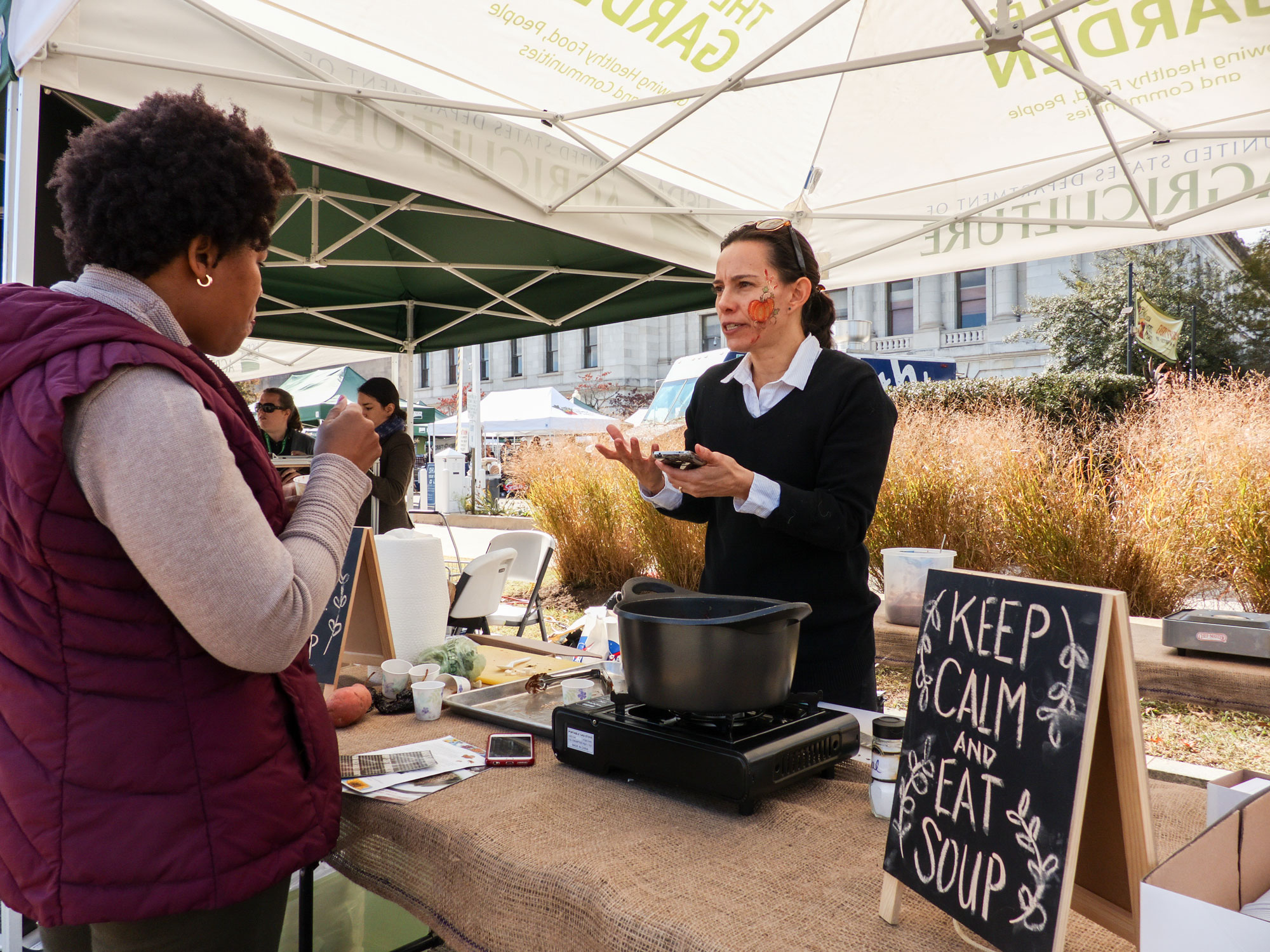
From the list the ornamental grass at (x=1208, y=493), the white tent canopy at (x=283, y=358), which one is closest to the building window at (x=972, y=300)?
the ornamental grass at (x=1208, y=493)

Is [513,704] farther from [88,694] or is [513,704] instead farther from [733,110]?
[733,110]

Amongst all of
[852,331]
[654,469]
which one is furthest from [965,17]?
[852,331]

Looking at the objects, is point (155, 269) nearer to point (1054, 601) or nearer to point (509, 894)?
point (509, 894)

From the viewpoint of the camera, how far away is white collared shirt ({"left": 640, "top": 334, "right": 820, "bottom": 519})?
1.61m

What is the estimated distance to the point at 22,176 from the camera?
1991mm

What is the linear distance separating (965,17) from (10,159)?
11.1 ft

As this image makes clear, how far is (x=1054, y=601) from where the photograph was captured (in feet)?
2.56

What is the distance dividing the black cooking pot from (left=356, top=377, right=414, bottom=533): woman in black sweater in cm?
375

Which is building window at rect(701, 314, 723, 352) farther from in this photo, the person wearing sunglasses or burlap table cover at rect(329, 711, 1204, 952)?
burlap table cover at rect(329, 711, 1204, 952)

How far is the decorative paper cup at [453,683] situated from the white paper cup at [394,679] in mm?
81

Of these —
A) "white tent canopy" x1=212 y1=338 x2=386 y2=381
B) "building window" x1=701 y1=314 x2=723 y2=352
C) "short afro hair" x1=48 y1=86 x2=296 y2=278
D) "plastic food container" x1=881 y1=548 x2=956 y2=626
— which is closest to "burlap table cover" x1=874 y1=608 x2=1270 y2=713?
"plastic food container" x1=881 y1=548 x2=956 y2=626

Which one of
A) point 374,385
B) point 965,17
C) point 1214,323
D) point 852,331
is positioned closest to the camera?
point 965,17

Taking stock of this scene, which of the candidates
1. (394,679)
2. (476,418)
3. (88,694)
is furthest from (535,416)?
(88,694)

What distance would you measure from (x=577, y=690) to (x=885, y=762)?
712 mm
